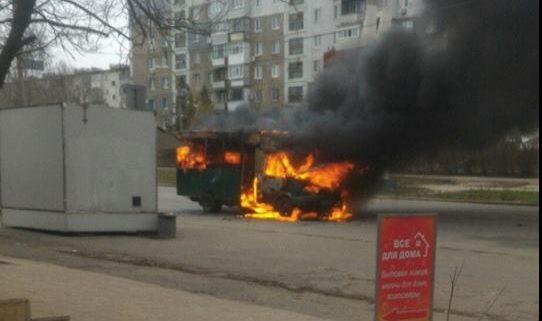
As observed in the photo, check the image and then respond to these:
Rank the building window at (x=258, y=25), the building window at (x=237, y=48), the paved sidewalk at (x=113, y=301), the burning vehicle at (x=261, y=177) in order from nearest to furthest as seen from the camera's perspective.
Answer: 1. the paved sidewalk at (x=113, y=301)
2. the burning vehicle at (x=261, y=177)
3. the building window at (x=258, y=25)
4. the building window at (x=237, y=48)

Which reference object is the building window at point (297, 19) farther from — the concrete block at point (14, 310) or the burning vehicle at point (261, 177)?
the concrete block at point (14, 310)

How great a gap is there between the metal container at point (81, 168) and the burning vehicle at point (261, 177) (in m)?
6.05

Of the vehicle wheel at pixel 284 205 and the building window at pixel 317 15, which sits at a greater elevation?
the building window at pixel 317 15

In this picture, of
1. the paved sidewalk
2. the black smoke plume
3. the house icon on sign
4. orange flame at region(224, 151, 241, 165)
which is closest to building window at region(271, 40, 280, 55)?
the black smoke plume

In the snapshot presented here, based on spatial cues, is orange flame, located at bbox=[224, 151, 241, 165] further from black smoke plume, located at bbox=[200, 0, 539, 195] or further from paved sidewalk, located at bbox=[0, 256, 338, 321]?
paved sidewalk, located at bbox=[0, 256, 338, 321]

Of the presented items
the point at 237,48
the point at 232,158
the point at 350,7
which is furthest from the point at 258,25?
the point at 232,158

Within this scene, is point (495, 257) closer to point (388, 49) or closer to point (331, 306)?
point (331, 306)

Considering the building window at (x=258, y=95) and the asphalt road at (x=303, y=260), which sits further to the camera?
the building window at (x=258, y=95)

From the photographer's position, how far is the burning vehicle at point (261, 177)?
22.9 meters

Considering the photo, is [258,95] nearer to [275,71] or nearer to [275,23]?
[275,71]

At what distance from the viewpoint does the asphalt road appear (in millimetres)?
10117

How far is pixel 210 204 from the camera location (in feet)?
81.1

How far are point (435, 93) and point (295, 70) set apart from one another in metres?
37.2

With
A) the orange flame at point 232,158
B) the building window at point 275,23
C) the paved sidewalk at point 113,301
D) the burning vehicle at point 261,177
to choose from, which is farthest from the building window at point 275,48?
the paved sidewalk at point 113,301
